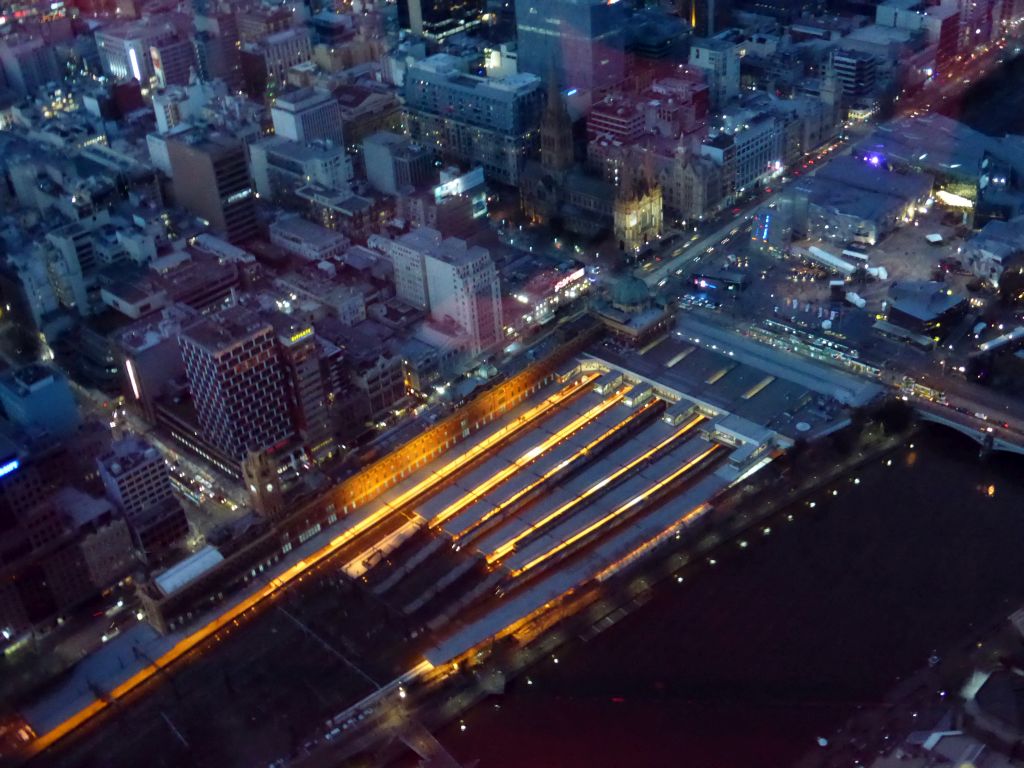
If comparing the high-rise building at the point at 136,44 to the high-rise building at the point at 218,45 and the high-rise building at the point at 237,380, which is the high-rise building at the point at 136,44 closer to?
the high-rise building at the point at 218,45

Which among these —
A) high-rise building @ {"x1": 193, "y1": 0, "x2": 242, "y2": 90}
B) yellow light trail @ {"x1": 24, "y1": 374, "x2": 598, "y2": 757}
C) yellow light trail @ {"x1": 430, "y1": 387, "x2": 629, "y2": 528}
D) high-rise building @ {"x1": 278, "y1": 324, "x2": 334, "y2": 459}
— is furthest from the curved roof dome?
high-rise building @ {"x1": 193, "y1": 0, "x2": 242, "y2": 90}

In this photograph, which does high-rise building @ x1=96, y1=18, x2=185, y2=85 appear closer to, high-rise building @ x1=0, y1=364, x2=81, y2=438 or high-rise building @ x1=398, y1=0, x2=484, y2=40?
high-rise building @ x1=398, y1=0, x2=484, y2=40

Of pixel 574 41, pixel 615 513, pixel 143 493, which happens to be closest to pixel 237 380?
pixel 143 493

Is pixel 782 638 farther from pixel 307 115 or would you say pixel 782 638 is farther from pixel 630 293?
pixel 307 115

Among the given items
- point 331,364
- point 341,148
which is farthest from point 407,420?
point 341,148

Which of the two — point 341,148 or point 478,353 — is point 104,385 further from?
point 341,148

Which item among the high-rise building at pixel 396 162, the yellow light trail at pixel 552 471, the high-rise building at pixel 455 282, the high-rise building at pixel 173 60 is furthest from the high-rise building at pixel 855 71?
the high-rise building at pixel 173 60
